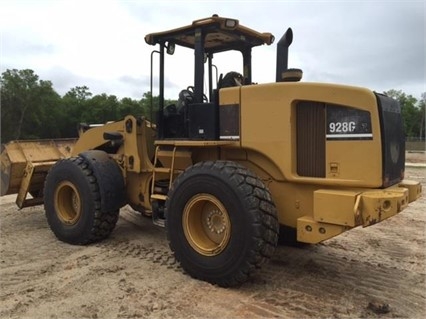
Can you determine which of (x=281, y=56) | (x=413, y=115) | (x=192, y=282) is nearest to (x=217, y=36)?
(x=281, y=56)

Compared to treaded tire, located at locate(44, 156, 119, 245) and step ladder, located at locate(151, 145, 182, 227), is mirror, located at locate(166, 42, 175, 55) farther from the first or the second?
treaded tire, located at locate(44, 156, 119, 245)

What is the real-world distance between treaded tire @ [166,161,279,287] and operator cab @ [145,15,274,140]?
0.75 metres

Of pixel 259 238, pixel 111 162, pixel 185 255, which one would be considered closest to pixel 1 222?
pixel 111 162

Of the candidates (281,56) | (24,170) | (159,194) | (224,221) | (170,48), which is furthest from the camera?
(24,170)

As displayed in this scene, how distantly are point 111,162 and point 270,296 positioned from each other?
3068 millimetres

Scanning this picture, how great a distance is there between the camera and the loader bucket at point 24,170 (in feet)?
24.3

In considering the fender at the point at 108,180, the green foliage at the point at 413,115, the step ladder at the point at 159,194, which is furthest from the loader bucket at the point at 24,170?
the green foliage at the point at 413,115

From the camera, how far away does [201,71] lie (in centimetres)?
557

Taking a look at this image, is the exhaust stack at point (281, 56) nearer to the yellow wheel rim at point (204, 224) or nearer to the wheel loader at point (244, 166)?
the wheel loader at point (244, 166)

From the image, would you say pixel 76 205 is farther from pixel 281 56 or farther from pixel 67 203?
pixel 281 56

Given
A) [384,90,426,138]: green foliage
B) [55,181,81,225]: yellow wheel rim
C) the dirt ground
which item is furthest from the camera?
[384,90,426,138]: green foliage

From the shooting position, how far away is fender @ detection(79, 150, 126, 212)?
20.1 ft

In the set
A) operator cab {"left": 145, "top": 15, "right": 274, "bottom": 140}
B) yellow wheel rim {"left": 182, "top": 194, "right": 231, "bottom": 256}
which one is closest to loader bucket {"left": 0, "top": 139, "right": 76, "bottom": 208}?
operator cab {"left": 145, "top": 15, "right": 274, "bottom": 140}

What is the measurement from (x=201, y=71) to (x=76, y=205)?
2.76 metres
